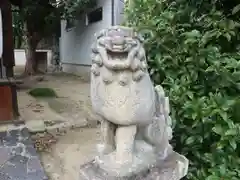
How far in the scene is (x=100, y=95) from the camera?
152 cm

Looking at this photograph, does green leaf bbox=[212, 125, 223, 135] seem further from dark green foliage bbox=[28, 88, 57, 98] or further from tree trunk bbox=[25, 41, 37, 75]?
tree trunk bbox=[25, 41, 37, 75]

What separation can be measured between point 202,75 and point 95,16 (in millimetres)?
6566

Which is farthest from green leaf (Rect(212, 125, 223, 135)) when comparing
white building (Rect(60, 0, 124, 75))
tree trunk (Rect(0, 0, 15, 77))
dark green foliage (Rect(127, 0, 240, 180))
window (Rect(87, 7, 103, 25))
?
window (Rect(87, 7, 103, 25))

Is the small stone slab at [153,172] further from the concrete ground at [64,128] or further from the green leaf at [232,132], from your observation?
the concrete ground at [64,128]

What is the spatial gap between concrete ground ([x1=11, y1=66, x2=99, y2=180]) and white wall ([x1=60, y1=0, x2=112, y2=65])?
2223 mm

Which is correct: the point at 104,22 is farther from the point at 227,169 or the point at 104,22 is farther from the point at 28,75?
the point at 227,169

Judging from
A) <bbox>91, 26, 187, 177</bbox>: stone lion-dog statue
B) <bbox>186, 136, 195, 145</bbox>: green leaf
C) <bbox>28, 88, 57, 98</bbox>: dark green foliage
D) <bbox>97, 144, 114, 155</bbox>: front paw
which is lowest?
<bbox>28, 88, 57, 98</bbox>: dark green foliage

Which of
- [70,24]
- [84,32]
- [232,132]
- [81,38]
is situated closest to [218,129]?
[232,132]

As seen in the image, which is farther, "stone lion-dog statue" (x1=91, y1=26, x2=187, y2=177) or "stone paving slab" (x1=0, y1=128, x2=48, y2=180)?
"stone paving slab" (x1=0, y1=128, x2=48, y2=180)

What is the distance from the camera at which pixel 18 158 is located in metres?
3.11

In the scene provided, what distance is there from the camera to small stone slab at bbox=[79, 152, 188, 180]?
5.24ft

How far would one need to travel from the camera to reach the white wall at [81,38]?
24.0ft

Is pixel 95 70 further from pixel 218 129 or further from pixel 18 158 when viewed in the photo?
pixel 18 158

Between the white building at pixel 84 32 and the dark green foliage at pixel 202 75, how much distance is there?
124 inches
